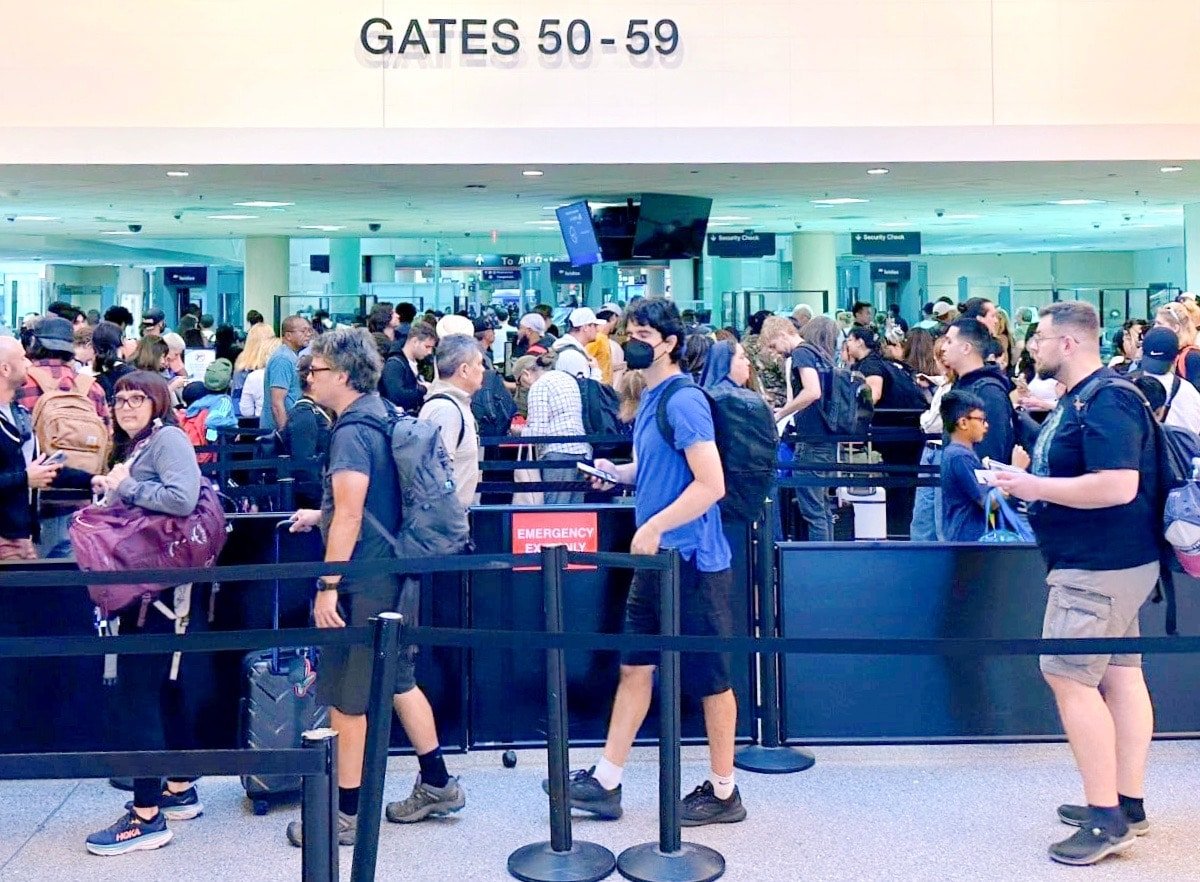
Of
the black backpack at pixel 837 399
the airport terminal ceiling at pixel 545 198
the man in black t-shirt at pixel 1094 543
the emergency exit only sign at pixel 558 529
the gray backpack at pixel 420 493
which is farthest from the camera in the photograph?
the airport terminal ceiling at pixel 545 198

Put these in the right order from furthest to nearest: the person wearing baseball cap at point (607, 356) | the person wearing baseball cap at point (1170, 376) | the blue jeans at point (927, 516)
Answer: the person wearing baseball cap at point (607, 356) → the blue jeans at point (927, 516) → the person wearing baseball cap at point (1170, 376)

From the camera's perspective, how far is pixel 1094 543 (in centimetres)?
499

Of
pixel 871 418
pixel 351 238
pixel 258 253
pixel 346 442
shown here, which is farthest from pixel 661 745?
pixel 351 238

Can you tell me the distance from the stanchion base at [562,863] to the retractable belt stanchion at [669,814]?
0.07 meters

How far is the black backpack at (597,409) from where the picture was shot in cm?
1098

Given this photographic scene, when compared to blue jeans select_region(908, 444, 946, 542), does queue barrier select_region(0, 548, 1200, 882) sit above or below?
below

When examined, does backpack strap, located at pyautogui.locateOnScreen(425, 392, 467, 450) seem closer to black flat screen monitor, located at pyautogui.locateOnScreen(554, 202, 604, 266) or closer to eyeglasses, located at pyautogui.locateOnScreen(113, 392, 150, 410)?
eyeglasses, located at pyautogui.locateOnScreen(113, 392, 150, 410)

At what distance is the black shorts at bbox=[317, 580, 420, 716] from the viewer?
5180 mm

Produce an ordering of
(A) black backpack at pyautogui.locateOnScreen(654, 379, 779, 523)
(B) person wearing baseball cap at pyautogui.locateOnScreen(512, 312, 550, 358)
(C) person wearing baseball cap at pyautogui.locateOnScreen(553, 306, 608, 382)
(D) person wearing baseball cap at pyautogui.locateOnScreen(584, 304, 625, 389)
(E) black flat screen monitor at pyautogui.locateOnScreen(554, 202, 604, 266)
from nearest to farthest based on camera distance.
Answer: (A) black backpack at pyautogui.locateOnScreen(654, 379, 779, 523), (C) person wearing baseball cap at pyautogui.locateOnScreen(553, 306, 608, 382), (D) person wearing baseball cap at pyautogui.locateOnScreen(584, 304, 625, 389), (B) person wearing baseball cap at pyautogui.locateOnScreen(512, 312, 550, 358), (E) black flat screen monitor at pyautogui.locateOnScreen(554, 202, 604, 266)

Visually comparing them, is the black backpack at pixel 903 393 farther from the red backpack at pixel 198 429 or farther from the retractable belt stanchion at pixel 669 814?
the retractable belt stanchion at pixel 669 814

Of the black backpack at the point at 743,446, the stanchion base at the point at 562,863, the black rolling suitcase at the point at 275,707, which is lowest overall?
the stanchion base at the point at 562,863

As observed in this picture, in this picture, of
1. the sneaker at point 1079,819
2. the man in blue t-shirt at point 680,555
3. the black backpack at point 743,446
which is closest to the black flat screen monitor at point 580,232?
the black backpack at point 743,446

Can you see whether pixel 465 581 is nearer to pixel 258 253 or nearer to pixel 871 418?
pixel 871 418

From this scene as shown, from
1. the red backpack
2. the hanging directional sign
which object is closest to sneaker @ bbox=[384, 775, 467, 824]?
the red backpack
